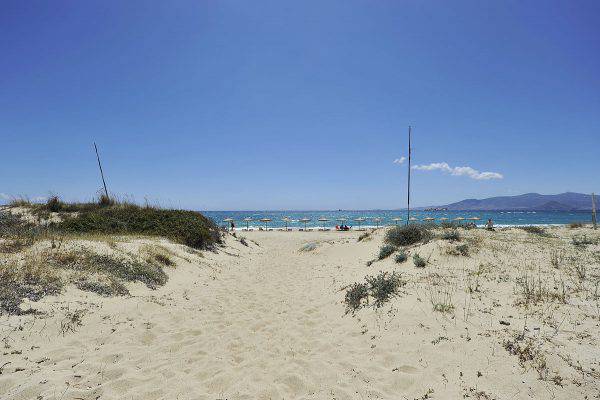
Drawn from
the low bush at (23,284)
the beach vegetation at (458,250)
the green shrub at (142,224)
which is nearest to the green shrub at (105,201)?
the green shrub at (142,224)

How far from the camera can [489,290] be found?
24.1 ft

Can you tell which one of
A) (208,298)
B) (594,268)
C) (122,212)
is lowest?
(208,298)

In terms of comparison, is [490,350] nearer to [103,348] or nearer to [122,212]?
[103,348]

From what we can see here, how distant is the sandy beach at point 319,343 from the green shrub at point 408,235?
4.55 meters

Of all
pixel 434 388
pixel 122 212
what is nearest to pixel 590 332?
pixel 434 388

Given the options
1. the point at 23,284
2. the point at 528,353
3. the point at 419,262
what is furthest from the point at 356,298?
the point at 23,284

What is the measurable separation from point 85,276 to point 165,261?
11.6ft

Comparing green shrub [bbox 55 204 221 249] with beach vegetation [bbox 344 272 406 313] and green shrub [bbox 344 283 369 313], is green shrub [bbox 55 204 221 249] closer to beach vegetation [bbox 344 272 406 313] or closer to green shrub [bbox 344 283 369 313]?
green shrub [bbox 344 283 369 313]

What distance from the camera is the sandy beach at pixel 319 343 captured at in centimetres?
400

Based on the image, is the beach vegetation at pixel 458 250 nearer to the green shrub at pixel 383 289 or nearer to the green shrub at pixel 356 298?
the green shrub at pixel 383 289

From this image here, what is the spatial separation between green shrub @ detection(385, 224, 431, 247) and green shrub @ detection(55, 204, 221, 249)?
33.4 ft

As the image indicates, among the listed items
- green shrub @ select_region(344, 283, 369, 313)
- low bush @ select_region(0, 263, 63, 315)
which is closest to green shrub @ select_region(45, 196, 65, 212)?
low bush @ select_region(0, 263, 63, 315)

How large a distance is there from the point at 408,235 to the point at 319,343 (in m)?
9.86

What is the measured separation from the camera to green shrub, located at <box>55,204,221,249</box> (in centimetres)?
1521
